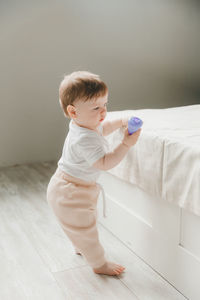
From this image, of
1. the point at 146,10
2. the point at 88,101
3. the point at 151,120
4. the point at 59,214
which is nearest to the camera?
the point at 88,101

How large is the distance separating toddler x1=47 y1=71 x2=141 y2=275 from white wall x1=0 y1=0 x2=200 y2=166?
141 cm

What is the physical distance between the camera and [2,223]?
5.84ft

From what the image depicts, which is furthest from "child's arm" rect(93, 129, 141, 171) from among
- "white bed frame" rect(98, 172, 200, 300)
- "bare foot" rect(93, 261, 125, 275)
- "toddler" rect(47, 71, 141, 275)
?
"bare foot" rect(93, 261, 125, 275)

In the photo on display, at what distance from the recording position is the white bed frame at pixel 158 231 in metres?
1.15

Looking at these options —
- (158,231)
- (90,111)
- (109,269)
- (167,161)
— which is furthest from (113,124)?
(109,269)

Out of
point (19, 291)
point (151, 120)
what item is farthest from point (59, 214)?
point (151, 120)

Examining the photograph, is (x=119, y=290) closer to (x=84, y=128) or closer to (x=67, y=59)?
(x=84, y=128)

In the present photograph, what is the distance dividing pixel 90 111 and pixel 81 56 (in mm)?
1609

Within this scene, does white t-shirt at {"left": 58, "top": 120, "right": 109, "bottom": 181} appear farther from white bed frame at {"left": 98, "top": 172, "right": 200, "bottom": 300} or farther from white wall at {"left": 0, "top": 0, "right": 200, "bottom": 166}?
white wall at {"left": 0, "top": 0, "right": 200, "bottom": 166}

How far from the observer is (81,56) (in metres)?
2.74

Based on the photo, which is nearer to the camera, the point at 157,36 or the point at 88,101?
the point at 88,101

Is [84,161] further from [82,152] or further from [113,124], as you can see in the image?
[113,124]

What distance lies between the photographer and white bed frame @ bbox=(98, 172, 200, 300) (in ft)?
3.78

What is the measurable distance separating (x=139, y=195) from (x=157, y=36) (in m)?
1.96
